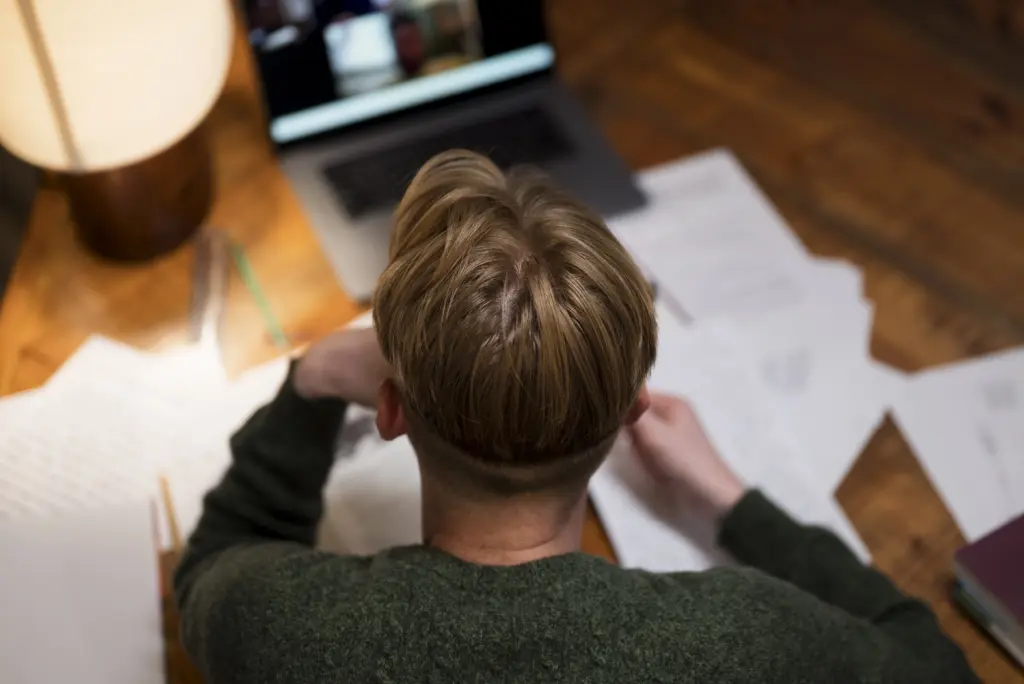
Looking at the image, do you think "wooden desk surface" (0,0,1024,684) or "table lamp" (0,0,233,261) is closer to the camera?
"table lamp" (0,0,233,261)

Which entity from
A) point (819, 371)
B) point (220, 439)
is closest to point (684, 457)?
point (819, 371)

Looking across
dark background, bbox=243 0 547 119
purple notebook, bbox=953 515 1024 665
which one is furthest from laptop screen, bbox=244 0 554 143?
purple notebook, bbox=953 515 1024 665

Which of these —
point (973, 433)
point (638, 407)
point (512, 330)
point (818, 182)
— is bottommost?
point (973, 433)

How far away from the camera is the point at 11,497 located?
2.50ft

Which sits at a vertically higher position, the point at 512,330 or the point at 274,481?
the point at 512,330

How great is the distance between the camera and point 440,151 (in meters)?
Answer: 1.02

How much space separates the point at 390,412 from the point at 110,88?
1.11 feet

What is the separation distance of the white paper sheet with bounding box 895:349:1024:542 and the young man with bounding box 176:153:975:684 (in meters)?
0.22

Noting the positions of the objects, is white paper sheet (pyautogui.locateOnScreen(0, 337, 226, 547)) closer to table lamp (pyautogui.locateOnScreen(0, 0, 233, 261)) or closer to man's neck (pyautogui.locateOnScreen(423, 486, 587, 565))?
table lamp (pyautogui.locateOnScreen(0, 0, 233, 261))

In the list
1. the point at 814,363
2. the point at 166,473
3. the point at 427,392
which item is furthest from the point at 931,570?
the point at 166,473

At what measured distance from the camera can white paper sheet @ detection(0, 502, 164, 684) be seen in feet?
2.27

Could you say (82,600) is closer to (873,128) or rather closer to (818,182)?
(818,182)

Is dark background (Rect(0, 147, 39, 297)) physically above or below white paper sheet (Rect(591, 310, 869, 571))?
above

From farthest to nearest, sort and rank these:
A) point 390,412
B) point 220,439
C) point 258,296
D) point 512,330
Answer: point 258,296 → point 220,439 → point 390,412 → point 512,330
